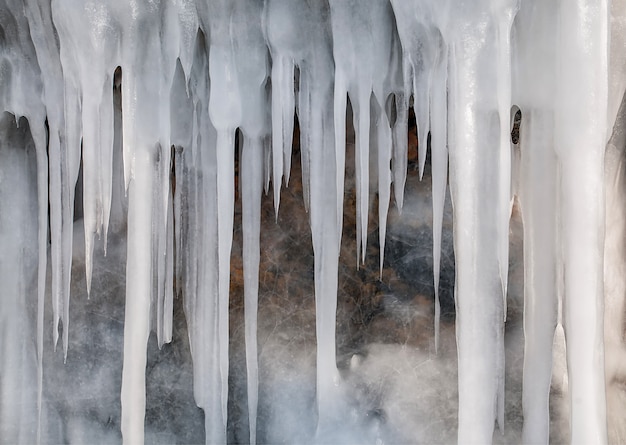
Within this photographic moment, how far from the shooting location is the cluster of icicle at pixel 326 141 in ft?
5.94

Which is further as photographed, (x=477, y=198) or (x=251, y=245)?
(x=251, y=245)

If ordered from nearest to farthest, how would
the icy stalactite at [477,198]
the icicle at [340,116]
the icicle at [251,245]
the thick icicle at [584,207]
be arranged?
the thick icicle at [584,207] → the icy stalactite at [477,198] → the icicle at [340,116] → the icicle at [251,245]

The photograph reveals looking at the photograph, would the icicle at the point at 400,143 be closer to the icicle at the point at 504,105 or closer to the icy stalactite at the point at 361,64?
the icy stalactite at the point at 361,64

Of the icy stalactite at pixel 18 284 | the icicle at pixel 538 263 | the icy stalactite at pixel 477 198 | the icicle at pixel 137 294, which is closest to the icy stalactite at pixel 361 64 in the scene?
the icy stalactite at pixel 477 198

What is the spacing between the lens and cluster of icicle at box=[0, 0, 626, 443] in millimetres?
1811

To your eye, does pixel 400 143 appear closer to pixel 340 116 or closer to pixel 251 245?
pixel 340 116

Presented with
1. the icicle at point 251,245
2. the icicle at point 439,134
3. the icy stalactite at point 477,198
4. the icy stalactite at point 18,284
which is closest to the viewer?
the icy stalactite at point 477,198

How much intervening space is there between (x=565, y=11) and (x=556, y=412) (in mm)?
1306

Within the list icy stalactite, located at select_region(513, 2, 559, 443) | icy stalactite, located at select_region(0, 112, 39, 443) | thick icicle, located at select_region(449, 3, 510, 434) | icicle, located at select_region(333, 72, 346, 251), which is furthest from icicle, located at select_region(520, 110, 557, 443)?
icy stalactite, located at select_region(0, 112, 39, 443)

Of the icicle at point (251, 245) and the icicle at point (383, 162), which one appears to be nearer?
the icicle at point (383, 162)

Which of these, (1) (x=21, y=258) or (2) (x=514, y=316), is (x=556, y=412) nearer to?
(2) (x=514, y=316)

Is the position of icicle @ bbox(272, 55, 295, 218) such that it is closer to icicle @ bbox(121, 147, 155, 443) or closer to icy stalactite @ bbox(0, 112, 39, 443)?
icicle @ bbox(121, 147, 155, 443)

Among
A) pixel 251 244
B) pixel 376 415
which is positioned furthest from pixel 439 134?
pixel 376 415

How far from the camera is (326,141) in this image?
232 cm
